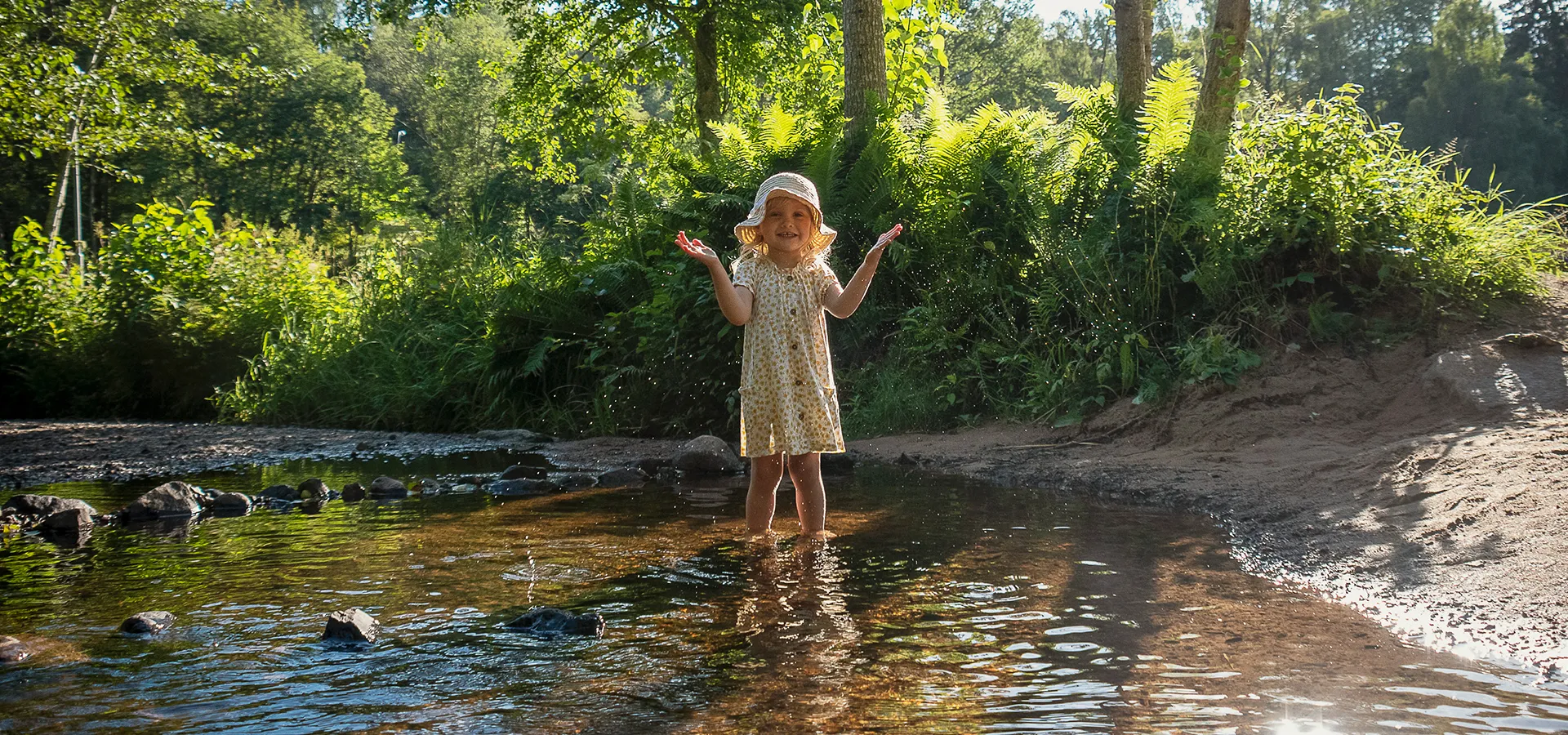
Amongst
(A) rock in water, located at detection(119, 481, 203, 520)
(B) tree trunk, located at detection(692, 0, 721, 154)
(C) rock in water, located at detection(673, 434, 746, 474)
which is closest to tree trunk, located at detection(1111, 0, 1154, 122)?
(C) rock in water, located at detection(673, 434, 746, 474)

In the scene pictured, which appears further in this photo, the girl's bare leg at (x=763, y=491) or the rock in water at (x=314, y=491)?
the rock in water at (x=314, y=491)

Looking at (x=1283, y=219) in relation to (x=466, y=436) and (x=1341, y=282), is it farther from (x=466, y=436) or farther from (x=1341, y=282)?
(x=466, y=436)

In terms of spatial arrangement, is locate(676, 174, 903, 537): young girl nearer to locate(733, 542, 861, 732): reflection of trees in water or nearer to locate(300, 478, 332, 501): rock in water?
locate(733, 542, 861, 732): reflection of trees in water

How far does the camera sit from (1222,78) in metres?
9.41

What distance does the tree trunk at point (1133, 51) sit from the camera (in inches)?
427

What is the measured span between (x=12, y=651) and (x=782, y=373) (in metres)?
3.08

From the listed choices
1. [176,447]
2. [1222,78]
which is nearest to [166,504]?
[176,447]

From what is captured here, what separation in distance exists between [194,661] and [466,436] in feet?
27.5

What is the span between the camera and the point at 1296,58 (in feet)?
205

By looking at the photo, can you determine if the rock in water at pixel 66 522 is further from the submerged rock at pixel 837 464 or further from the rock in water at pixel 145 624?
the submerged rock at pixel 837 464

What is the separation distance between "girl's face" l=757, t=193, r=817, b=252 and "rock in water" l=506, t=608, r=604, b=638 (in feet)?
7.03

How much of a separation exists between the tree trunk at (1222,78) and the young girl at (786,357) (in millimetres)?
4780

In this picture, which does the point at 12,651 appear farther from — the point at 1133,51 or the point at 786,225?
the point at 1133,51

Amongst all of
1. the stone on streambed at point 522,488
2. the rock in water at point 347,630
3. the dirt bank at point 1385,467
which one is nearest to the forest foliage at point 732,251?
the dirt bank at point 1385,467
